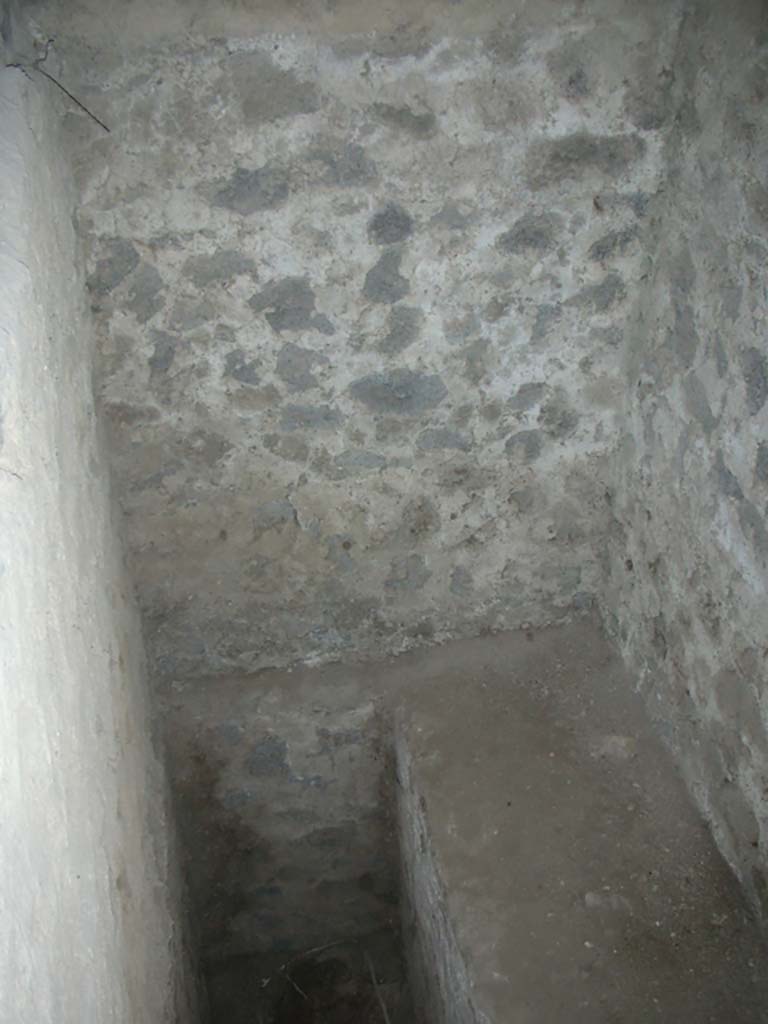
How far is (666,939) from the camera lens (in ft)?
7.71

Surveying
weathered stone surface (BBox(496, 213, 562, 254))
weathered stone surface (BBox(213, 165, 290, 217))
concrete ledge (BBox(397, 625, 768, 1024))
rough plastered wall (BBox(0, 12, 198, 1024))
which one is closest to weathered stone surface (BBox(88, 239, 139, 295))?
rough plastered wall (BBox(0, 12, 198, 1024))

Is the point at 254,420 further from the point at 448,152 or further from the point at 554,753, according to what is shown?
the point at 554,753

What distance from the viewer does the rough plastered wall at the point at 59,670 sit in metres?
1.28

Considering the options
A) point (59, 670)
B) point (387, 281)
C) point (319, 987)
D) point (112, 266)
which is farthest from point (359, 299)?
point (319, 987)

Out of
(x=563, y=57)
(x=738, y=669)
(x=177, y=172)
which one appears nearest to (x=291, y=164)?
(x=177, y=172)

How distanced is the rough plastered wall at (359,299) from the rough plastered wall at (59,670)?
209 millimetres

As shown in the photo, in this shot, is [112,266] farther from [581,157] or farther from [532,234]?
[581,157]

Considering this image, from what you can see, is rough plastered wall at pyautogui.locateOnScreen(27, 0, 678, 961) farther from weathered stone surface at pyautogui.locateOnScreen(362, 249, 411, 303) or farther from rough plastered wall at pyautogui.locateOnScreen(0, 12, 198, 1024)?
rough plastered wall at pyautogui.locateOnScreen(0, 12, 198, 1024)

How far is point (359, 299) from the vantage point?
8.16 feet

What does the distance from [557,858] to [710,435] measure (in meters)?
1.17

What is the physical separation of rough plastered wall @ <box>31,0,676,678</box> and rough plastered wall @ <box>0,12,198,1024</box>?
0.69 ft

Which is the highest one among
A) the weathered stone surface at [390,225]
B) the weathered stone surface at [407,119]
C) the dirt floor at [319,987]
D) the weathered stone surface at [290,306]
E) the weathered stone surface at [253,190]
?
the weathered stone surface at [407,119]

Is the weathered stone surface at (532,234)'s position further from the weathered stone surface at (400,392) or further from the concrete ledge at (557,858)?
the concrete ledge at (557,858)

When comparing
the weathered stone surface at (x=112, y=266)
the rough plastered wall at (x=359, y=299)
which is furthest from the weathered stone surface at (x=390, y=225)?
the weathered stone surface at (x=112, y=266)
